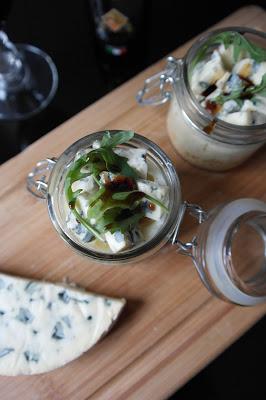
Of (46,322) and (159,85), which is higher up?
(159,85)

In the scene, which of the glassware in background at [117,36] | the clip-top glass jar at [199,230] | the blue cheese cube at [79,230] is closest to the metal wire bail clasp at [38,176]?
the clip-top glass jar at [199,230]

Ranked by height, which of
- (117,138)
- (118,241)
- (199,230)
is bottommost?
(199,230)

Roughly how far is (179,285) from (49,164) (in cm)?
30

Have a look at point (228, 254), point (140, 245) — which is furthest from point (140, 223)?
point (228, 254)

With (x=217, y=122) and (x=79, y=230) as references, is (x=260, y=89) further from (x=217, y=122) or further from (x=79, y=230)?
(x=79, y=230)

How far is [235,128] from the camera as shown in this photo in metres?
0.76

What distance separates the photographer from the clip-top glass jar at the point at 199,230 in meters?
0.74

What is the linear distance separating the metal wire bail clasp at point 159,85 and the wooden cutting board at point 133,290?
46 mm

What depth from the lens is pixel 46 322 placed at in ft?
2.81

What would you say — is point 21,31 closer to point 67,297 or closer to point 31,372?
point 67,297

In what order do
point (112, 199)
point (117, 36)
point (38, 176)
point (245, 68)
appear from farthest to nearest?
point (117, 36) → point (38, 176) → point (245, 68) → point (112, 199)

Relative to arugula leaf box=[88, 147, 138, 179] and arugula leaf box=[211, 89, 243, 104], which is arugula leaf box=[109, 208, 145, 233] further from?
arugula leaf box=[211, 89, 243, 104]

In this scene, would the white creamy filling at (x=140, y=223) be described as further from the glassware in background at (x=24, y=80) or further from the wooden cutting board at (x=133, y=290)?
the glassware in background at (x=24, y=80)

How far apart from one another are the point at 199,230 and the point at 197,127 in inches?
7.0
